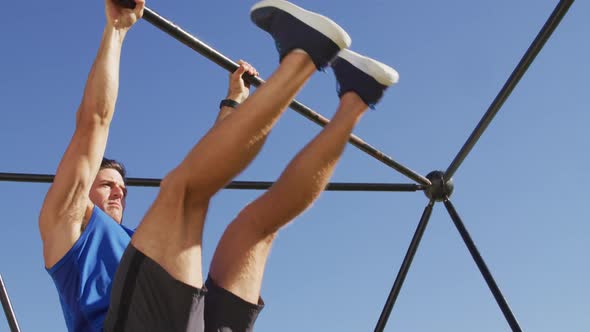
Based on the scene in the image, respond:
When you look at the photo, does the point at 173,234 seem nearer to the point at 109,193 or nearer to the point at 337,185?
the point at 109,193

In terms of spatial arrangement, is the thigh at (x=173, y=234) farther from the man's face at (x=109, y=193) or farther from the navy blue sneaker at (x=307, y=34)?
the man's face at (x=109, y=193)

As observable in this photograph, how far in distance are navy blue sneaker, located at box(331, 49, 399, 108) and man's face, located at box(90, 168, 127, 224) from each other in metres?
1.15

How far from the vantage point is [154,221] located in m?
1.86

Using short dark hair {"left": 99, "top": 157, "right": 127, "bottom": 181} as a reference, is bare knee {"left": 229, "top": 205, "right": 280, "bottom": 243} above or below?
below

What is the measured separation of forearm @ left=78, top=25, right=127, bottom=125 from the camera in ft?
7.75

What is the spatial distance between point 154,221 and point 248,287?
14.8 inches

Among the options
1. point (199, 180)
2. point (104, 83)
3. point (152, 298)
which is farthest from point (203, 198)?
point (104, 83)

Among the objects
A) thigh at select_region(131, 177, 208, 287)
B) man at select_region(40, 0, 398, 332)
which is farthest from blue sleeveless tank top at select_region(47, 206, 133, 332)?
thigh at select_region(131, 177, 208, 287)

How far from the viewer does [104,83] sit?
7.84ft

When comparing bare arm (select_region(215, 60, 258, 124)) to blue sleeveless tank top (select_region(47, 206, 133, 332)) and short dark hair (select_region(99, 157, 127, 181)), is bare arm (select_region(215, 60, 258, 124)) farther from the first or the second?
blue sleeveless tank top (select_region(47, 206, 133, 332))

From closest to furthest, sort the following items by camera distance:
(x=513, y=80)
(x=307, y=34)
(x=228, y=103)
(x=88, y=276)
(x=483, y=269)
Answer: (x=307, y=34), (x=88, y=276), (x=228, y=103), (x=513, y=80), (x=483, y=269)

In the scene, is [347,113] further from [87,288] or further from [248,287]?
[87,288]

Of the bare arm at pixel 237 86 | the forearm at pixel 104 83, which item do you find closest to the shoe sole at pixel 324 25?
the forearm at pixel 104 83

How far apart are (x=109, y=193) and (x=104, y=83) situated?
0.77 metres
